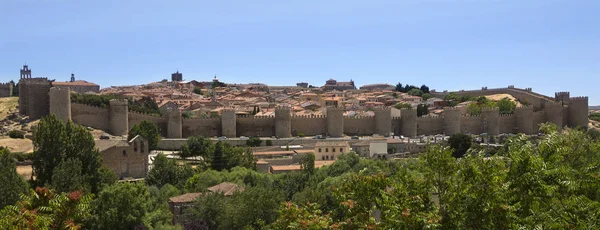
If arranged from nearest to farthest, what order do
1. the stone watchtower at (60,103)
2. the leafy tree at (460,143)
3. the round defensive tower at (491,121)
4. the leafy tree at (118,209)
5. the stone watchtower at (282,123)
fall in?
the leafy tree at (118,209), the stone watchtower at (60,103), the leafy tree at (460,143), the stone watchtower at (282,123), the round defensive tower at (491,121)

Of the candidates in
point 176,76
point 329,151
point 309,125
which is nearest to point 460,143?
point 329,151

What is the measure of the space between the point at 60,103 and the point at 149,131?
3.98 meters

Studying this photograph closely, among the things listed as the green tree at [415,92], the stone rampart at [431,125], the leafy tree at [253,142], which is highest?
the green tree at [415,92]

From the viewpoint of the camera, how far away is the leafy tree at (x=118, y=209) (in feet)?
46.9

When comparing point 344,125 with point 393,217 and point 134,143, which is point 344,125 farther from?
point 393,217

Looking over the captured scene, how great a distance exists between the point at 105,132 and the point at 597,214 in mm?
26600

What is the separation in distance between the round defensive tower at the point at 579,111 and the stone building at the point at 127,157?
25.9 metres

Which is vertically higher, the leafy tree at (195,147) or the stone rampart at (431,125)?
the stone rampart at (431,125)

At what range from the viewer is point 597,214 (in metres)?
5.61

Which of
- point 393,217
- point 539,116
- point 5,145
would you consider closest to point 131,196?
point 393,217

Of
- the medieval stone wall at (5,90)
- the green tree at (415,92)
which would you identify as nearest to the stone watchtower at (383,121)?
the medieval stone wall at (5,90)

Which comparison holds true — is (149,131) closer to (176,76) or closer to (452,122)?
(452,122)

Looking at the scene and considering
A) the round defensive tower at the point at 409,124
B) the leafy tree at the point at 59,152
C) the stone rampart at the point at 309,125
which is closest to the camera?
the leafy tree at the point at 59,152

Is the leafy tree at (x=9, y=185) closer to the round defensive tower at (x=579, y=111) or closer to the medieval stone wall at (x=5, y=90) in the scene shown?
the medieval stone wall at (x=5, y=90)
